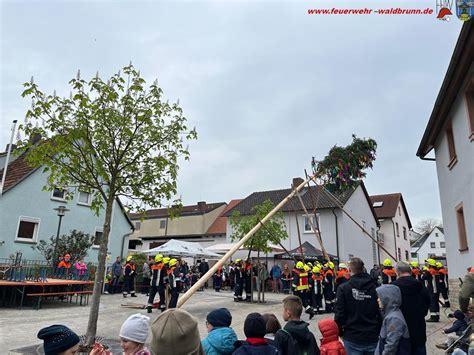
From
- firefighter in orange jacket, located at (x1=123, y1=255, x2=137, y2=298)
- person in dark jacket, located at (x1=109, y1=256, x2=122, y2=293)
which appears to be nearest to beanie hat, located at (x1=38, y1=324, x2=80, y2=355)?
firefighter in orange jacket, located at (x1=123, y1=255, x2=137, y2=298)

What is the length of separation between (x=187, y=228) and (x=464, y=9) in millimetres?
38075

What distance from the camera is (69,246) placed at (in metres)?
21.4

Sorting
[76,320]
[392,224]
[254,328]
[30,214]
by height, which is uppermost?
[392,224]

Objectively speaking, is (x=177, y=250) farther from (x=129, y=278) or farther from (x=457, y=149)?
(x=457, y=149)

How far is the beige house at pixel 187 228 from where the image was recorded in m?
41.9

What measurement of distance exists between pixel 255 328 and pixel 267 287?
26.0 meters

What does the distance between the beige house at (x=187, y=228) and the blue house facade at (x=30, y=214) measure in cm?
1699

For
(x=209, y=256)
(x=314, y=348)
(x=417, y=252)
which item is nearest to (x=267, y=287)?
(x=209, y=256)

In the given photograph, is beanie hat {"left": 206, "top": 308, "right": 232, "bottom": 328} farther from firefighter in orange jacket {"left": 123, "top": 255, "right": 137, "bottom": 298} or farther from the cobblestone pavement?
firefighter in orange jacket {"left": 123, "top": 255, "right": 137, "bottom": 298}

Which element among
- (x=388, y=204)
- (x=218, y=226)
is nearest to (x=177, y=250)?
(x=218, y=226)

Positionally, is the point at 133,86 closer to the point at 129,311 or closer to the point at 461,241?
the point at 129,311

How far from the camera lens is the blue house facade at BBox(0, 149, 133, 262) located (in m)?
20.5

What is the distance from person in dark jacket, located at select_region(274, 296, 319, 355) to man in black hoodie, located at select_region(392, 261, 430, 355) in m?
1.51

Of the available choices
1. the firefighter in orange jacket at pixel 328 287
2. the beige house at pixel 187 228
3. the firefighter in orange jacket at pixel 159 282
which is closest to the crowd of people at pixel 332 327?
the firefighter in orange jacket at pixel 328 287
